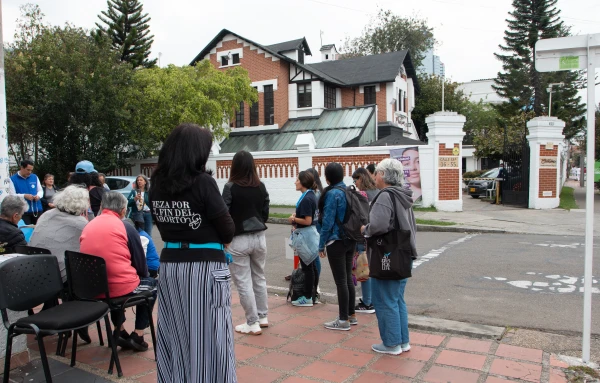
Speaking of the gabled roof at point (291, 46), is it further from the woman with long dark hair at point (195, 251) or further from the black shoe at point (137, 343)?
the woman with long dark hair at point (195, 251)

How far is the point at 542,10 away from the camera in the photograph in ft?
113

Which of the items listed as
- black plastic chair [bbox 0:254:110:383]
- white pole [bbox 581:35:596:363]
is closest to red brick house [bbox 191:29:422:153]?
white pole [bbox 581:35:596:363]

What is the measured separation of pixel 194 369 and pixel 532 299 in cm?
487

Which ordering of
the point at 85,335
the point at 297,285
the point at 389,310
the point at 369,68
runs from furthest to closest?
the point at 369,68 < the point at 297,285 < the point at 85,335 < the point at 389,310

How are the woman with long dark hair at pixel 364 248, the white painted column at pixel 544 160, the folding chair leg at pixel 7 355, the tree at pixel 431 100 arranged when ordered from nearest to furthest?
the folding chair leg at pixel 7 355 < the woman with long dark hair at pixel 364 248 < the white painted column at pixel 544 160 < the tree at pixel 431 100

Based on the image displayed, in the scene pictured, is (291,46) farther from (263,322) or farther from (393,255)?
(393,255)

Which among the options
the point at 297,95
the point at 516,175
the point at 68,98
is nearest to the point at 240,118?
the point at 297,95

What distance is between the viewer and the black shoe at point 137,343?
14.3 feet

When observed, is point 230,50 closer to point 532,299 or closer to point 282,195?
point 282,195

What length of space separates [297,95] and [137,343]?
25.0 m

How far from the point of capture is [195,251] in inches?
119

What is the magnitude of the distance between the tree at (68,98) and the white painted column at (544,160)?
1559 centimetres

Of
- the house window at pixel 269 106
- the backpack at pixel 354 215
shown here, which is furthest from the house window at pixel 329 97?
the backpack at pixel 354 215

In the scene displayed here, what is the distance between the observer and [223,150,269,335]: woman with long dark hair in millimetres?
4723
